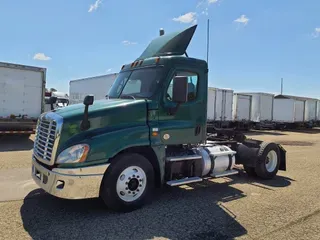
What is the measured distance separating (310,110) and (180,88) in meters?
36.9

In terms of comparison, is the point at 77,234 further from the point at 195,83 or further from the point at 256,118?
the point at 256,118

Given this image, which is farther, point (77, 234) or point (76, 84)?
point (76, 84)

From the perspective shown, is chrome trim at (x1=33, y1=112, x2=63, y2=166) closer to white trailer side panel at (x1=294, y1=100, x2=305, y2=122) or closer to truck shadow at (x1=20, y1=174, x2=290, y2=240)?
truck shadow at (x1=20, y1=174, x2=290, y2=240)

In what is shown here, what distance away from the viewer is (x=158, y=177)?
539cm

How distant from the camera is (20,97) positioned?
13820 millimetres

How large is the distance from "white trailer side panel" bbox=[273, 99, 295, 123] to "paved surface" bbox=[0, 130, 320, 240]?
26.1 meters

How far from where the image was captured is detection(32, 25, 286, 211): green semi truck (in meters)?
4.55

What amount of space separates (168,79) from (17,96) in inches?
419

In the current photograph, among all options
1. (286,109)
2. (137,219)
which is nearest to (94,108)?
(137,219)

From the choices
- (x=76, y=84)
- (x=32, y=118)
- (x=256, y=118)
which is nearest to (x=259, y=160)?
(x=32, y=118)

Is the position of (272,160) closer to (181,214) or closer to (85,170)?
(181,214)

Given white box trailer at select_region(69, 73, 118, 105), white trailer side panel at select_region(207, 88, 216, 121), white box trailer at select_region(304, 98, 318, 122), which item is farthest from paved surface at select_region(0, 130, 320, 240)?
white box trailer at select_region(304, 98, 318, 122)

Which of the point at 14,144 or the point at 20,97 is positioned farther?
the point at 20,97

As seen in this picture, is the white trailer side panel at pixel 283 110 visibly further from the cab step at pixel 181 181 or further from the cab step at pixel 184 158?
the cab step at pixel 181 181
